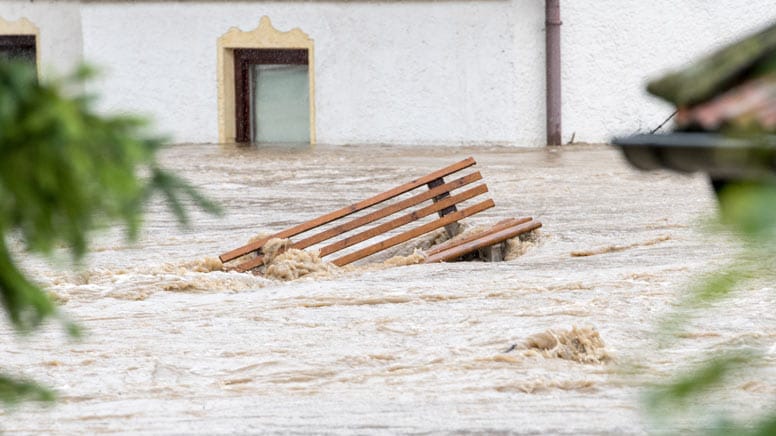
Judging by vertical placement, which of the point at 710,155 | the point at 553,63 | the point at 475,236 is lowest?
the point at 475,236

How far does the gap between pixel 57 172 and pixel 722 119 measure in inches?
32.6

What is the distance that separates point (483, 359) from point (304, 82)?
538 inches

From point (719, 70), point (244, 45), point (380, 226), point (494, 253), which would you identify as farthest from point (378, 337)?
point (244, 45)

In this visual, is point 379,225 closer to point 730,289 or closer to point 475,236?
point 475,236

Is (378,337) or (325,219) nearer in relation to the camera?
(378,337)

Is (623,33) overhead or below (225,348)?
overhead

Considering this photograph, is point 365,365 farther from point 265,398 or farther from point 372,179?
point 372,179

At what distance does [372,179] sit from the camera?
13.4 meters

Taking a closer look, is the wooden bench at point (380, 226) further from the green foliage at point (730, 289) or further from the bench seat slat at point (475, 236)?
the green foliage at point (730, 289)

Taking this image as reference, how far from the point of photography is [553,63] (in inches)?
665

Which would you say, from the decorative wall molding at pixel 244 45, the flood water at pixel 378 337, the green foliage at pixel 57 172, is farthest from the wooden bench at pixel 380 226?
the decorative wall molding at pixel 244 45

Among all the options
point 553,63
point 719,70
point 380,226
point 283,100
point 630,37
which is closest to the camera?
point 719,70

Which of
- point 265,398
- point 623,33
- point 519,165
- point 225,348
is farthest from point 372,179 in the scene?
point 265,398

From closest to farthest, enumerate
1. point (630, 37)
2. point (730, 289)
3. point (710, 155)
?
point (730, 289) < point (710, 155) < point (630, 37)
